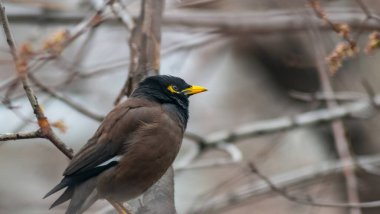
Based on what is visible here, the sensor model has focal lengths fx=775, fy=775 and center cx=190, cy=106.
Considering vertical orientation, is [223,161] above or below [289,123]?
below

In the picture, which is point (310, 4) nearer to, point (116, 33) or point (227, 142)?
point (227, 142)

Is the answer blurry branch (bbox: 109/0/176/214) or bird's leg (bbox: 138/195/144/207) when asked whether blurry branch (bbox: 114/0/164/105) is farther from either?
bird's leg (bbox: 138/195/144/207)

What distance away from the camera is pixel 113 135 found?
4.66 meters

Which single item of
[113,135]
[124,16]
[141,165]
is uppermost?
[124,16]

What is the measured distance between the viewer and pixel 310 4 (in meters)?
4.82

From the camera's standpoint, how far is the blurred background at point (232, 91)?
616 cm

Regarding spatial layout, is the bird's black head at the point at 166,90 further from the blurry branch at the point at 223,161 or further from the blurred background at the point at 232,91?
the blurry branch at the point at 223,161

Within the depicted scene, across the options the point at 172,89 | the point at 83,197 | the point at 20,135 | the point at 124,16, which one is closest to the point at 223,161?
the point at 172,89

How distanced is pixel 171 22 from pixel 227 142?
4.01ft

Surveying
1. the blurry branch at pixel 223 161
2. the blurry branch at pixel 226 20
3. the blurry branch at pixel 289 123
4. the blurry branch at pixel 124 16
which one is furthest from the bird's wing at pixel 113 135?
the blurry branch at pixel 226 20

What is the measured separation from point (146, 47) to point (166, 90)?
309mm

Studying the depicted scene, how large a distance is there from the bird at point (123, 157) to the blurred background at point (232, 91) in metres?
0.65

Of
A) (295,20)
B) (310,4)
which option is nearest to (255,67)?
(295,20)

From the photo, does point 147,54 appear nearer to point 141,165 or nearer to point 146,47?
point 146,47
